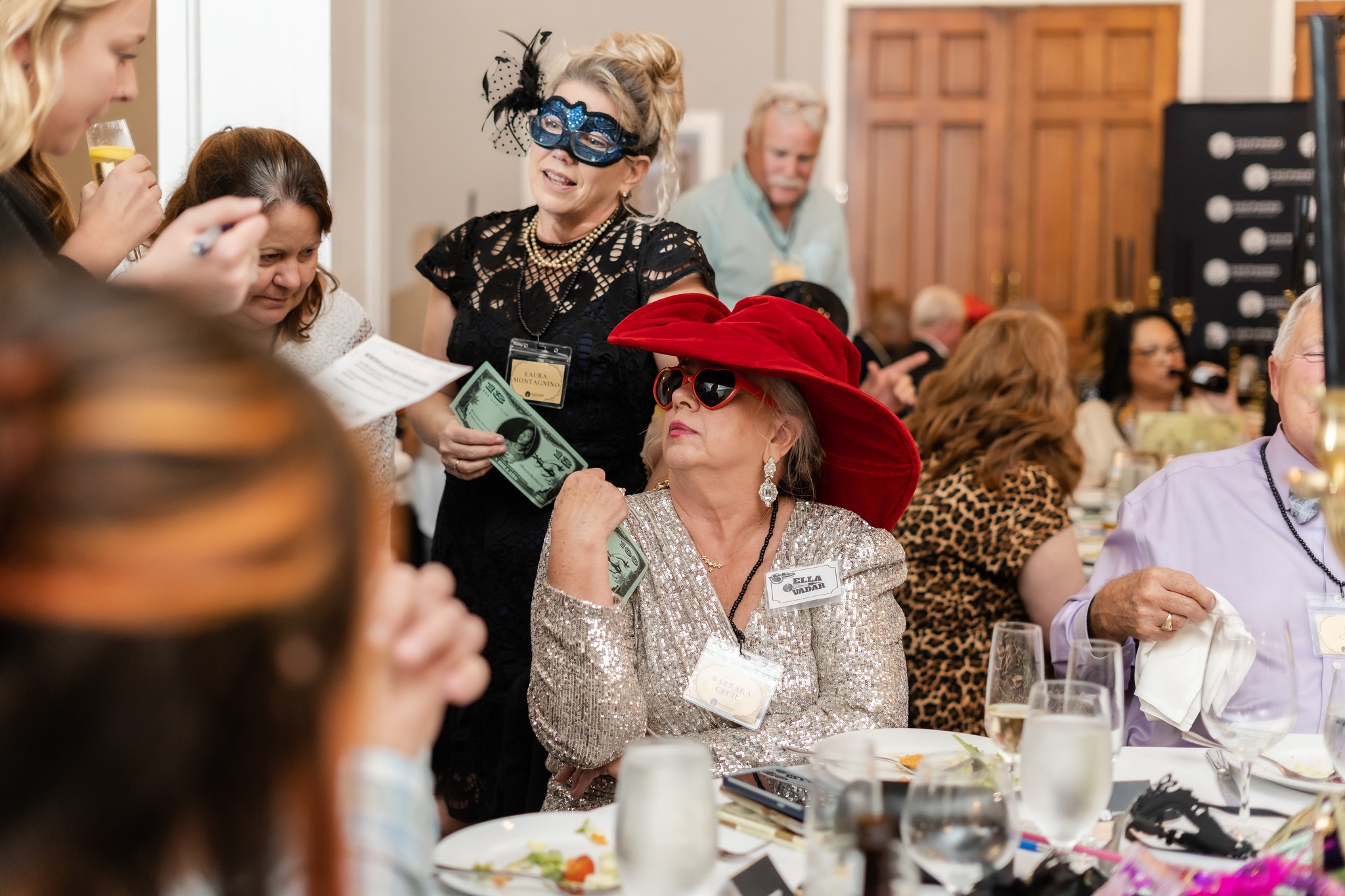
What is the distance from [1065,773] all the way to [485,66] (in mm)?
7743

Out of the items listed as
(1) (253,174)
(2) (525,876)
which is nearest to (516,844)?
(2) (525,876)

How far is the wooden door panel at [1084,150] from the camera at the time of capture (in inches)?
331

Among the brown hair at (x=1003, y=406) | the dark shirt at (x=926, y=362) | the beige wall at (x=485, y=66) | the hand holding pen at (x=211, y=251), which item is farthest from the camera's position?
the beige wall at (x=485, y=66)

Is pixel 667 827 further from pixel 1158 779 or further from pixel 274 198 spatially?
pixel 274 198

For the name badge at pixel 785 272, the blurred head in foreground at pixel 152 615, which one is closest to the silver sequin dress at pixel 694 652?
the blurred head in foreground at pixel 152 615

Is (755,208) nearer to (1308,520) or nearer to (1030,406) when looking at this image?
(1030,406)

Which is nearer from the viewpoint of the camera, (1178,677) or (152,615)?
(152,615)

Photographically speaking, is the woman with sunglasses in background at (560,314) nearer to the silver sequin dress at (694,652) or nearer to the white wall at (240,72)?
the silver sequin dress at (694,652)

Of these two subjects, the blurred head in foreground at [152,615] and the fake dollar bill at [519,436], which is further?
the fake dollar bill at [519,436]

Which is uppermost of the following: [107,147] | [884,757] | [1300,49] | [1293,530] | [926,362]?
[1300,49]

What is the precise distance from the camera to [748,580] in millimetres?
2232

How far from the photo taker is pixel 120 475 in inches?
25.5

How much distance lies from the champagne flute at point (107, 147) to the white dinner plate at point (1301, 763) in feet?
5.95

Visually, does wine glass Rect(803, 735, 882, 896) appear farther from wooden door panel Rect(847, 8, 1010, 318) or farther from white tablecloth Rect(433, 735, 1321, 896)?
wooden door panel Rect(847, 8, 1010, 318)
